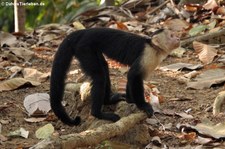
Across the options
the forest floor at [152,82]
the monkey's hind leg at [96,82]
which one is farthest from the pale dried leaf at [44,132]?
the monkey's hind leg at [96,82]

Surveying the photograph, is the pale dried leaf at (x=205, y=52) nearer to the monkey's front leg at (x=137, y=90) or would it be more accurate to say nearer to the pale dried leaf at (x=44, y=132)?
the monkey's front leg at (x=137, y=90)

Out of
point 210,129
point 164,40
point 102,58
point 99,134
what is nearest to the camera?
point 99,134

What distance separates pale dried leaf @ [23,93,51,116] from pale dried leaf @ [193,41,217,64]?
2.03m

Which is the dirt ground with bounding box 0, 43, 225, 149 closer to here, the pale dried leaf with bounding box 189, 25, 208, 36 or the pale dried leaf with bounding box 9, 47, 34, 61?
the pale dried leaf with bounding box 9, 47, 34, 61

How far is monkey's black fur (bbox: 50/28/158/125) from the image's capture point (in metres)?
4.02

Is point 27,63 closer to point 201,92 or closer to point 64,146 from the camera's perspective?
point 201,92

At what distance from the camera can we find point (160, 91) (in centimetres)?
498

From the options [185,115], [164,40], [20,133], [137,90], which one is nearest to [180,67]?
[185,115]

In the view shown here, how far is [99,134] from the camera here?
332 centimetres

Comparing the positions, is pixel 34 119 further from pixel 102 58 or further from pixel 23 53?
pixel 23 53

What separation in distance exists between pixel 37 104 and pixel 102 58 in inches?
33.1

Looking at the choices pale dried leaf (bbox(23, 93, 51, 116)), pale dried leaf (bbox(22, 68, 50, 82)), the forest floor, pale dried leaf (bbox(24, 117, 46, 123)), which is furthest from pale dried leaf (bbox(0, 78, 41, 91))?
pale dried leaf (bbox(24, 117, 46, 123))

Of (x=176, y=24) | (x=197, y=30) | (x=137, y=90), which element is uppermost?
(x=176, y=24)

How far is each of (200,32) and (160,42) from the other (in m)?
2.64
